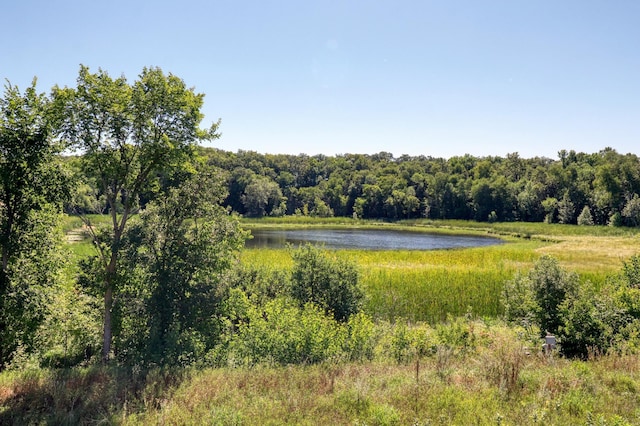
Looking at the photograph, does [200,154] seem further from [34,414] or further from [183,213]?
[34,414]

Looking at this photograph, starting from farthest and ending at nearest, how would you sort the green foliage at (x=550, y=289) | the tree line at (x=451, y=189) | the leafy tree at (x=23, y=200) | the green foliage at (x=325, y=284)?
1. the tree line at (x=451, y=189)
2. the green foliage at (x=325, y=284)
3. the green foliage at (x=550, y=289)
4. the leafy tree at (x=23, y=200)

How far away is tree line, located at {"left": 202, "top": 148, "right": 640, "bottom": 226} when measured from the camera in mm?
88250

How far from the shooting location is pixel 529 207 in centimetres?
10188

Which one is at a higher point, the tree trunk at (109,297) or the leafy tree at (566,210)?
the leafy tree at (566,210)

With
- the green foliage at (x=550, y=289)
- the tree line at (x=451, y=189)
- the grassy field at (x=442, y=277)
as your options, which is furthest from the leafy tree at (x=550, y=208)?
the green foliage at (x=550, y=289)

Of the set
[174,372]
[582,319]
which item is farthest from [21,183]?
[582,319]

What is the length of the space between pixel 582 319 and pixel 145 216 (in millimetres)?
14165

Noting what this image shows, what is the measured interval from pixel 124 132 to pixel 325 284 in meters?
9.81

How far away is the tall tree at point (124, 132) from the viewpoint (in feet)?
38.5

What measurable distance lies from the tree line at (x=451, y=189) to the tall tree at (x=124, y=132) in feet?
310

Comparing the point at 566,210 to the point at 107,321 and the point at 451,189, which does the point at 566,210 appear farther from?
the point at 107,321

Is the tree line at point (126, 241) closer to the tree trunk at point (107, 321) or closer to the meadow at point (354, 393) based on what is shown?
the tree trunk at point (107, 321)

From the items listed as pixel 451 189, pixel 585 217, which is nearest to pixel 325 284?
pixel 585 217

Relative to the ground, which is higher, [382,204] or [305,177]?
[305,177]
